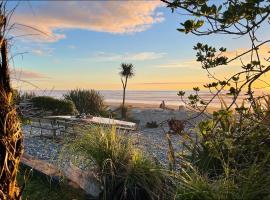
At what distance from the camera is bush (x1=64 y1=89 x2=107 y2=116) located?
23.9 meters

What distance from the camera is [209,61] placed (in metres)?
3.38

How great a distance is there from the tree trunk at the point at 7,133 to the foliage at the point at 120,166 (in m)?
2.09

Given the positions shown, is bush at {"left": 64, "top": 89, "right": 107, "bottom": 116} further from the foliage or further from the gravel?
the foliage

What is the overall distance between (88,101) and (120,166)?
19114 millimetres

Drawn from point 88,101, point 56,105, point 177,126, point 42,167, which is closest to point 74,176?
point 42,167

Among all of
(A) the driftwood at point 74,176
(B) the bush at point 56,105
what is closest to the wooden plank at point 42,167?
(A) the driftwood at point 74,176

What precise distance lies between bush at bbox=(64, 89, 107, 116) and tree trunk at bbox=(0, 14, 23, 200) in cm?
2074

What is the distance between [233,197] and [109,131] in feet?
8.15

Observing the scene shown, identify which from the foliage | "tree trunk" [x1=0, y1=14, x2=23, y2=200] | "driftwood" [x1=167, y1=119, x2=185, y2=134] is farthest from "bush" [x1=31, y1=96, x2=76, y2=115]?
"tree trunk" [x1=0, y1=14, x2=23, y2=200]

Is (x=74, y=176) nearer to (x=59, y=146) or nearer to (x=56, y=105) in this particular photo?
(x=59, y=146)

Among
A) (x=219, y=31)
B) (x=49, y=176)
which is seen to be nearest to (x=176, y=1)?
(x=219, y=31)

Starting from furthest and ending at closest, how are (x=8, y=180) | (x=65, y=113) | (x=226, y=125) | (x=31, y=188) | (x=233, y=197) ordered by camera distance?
(x=65, y=113) → (x=31, y=188) → (x=226, y=125) → (x=233, y=197) → (x=8, y=180)

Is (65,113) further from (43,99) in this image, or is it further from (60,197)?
(60,197)

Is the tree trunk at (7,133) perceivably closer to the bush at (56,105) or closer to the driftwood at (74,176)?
the driftwood at (74,176)
